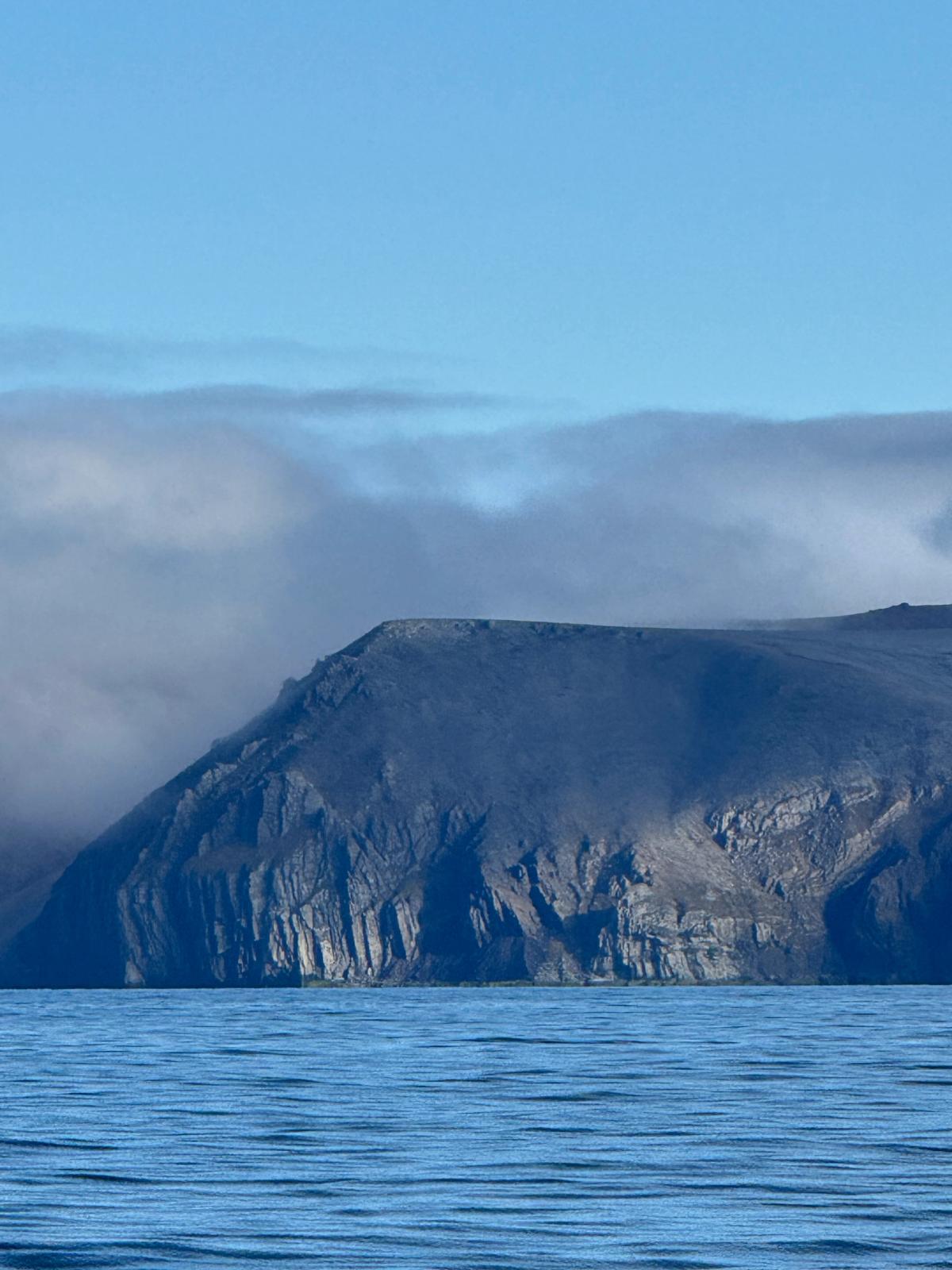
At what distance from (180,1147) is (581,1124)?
1360 cm

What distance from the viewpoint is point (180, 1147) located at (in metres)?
56.6

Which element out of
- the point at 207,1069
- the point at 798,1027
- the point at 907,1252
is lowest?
the point at 798,1027

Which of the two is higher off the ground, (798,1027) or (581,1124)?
(581,1124)

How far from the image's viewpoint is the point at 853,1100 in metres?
72.6

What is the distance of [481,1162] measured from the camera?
52.6m

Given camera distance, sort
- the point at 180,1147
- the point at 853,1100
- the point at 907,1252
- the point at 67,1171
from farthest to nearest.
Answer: the point at 853,1100 < the point at 180,1147 < the point at 67,1171 < the point at 907,1252

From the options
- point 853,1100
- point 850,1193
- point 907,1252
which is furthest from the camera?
point 853,1100

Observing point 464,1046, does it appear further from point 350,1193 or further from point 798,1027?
point 350,1193

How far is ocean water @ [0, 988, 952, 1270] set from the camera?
126ft

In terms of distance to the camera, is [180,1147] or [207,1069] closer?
[180,1147]

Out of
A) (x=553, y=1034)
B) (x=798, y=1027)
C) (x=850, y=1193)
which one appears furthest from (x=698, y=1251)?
(x=798, y=1027)

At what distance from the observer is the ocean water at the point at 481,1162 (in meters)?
38.3

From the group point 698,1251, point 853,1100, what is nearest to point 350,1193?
point 698,1251

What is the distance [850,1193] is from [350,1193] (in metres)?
11.4
